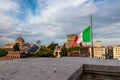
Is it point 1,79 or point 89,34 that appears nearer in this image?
point 1,79

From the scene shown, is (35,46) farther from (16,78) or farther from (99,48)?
(99,48)

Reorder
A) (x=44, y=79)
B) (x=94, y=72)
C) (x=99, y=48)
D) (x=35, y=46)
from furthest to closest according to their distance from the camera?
1. (x=99, y=48)
2. (x=35, y=46)
3. (x=94, y=72)
4. (x=44, y=79)

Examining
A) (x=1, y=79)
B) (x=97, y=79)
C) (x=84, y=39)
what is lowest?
(x=97, y=79)

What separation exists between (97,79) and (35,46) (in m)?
→ 8.26

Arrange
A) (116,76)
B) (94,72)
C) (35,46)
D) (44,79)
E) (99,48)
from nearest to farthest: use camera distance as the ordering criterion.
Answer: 1. (44,79)
2. (116,76)
3. (94,72)
4. (35,46)
5. (99,48)

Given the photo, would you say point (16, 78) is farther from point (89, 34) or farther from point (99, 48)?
point (99, 48)

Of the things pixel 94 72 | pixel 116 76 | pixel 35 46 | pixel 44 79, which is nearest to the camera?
pixel 44 79

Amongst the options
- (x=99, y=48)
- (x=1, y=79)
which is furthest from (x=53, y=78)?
(x=99, y=48)

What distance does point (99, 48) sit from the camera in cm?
15750

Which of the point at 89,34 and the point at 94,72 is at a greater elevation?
the point at 89,34

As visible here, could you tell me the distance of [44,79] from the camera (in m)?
2.62

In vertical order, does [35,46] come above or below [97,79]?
above

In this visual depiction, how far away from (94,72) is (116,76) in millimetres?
566

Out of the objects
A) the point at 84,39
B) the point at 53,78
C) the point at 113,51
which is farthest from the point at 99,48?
the point at 53,78
